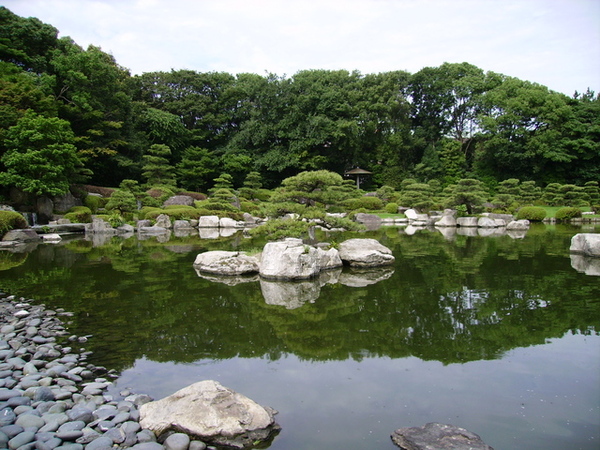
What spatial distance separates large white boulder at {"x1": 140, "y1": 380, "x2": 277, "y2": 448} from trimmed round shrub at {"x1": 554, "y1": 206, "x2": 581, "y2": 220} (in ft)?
85.6

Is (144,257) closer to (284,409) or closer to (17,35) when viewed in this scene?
(284,409)

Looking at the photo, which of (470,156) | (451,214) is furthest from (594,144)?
(451,214)

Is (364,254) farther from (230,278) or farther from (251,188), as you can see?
(251,188)

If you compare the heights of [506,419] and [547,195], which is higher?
[547,195]

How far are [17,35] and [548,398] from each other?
1283 inches

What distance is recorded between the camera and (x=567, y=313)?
6.05 m

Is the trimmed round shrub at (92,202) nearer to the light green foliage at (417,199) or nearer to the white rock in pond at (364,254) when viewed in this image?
the white rock in pond at (364,254)

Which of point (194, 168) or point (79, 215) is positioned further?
point (194, 168)

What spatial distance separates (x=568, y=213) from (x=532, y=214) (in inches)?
76.3

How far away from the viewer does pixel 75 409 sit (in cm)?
327

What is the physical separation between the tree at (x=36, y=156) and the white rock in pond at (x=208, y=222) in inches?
266

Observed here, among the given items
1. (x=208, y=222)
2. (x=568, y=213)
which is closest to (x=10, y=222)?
(x=208, y=222)

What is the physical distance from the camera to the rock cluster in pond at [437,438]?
9.43 feet

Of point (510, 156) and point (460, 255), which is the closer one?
point (460, 255)
